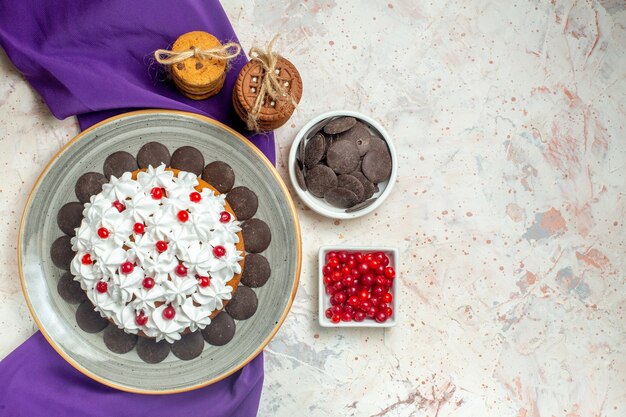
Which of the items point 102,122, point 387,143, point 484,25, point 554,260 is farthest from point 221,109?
point 554,260

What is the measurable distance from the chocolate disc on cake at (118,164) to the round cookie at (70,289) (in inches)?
8.3

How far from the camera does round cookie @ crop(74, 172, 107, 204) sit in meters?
1.16

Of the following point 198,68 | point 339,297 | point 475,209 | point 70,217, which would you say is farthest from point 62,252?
point 475,209

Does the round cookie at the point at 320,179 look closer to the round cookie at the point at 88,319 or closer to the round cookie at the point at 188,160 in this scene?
the round cookie at the point at 188,160

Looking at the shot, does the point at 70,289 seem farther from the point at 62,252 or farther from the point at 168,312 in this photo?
the point at 168,312

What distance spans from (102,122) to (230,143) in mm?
244

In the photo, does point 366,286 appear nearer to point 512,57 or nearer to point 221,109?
point 221,109

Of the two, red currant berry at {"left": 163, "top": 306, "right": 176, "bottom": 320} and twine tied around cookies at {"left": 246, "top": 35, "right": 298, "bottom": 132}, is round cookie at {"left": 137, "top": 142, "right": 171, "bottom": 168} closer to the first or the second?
twine tied around cookies at {"left": 246, "top": 35, "right": 298, "bottom": 132}

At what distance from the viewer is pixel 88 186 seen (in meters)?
1.16

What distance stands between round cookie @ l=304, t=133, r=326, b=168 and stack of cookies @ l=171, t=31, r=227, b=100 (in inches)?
8.8

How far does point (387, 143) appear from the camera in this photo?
1.28 meters

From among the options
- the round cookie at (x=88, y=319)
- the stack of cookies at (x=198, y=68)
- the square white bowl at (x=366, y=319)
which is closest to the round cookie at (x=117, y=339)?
the round cookie at (x=88, y=319)

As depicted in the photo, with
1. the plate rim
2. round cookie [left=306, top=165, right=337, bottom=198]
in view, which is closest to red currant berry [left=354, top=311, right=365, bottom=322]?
the plate rim

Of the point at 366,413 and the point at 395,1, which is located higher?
the point at 395,1
